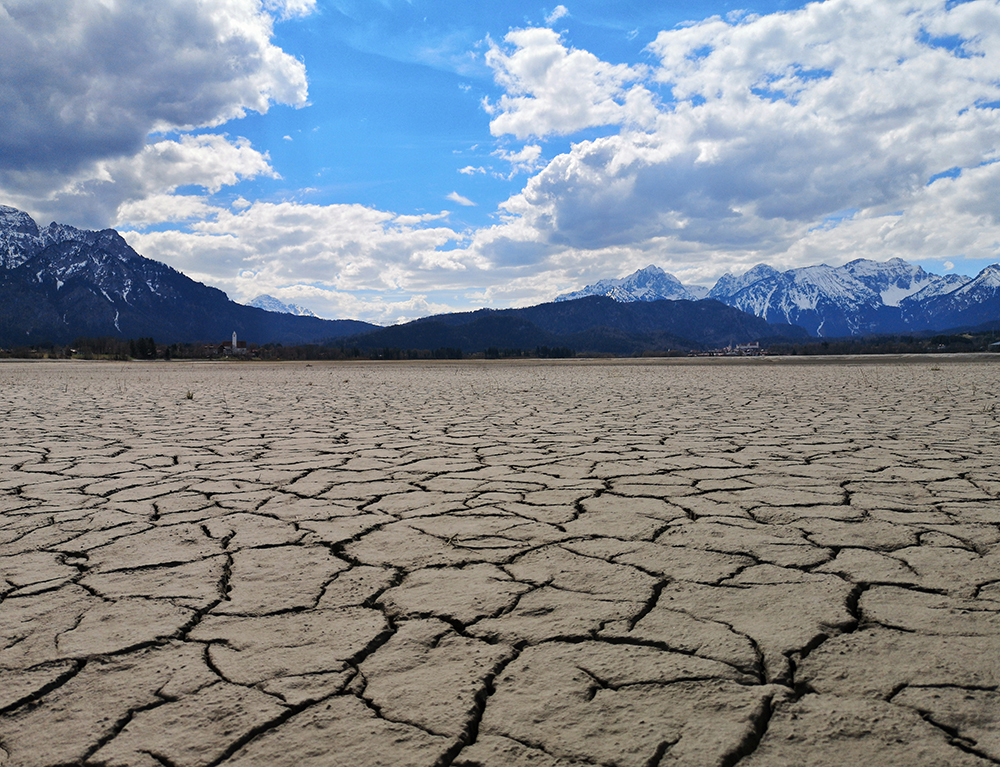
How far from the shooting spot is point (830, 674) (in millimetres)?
1377

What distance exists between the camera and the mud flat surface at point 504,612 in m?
1.18

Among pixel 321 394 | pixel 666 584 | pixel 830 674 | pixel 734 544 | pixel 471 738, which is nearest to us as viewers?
pixel 471 738

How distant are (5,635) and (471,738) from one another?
139 centimetres

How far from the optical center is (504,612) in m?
1.74

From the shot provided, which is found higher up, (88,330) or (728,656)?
(88,330)

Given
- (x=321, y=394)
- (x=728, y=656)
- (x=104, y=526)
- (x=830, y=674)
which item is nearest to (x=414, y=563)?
(x=728, y=656)

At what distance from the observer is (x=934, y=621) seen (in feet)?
5.35

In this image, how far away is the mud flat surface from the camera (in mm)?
1184

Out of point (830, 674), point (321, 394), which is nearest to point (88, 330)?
point (321, 394)

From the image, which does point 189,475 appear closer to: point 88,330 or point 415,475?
point 415,475

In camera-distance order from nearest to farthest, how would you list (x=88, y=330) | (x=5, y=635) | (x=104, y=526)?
1. (x=5, y=635)
2. (x=104, y=526)
3. (x=88, y=330)

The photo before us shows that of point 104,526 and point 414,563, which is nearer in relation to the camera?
Answer: point 414,563

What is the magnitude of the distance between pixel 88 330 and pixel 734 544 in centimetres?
20428

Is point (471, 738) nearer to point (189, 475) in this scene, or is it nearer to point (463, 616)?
point (463, 616)
